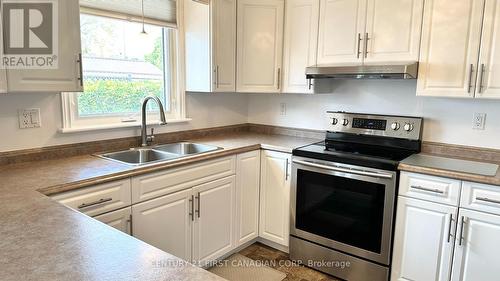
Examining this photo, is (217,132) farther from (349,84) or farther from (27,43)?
(27,43)

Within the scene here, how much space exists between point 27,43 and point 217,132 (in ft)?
5.92

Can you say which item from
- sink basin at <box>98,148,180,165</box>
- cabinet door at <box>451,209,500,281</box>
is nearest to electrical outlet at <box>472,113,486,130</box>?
cabinet door at <box>451,209,500,281</box>

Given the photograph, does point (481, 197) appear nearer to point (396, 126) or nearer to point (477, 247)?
point (477, 247)

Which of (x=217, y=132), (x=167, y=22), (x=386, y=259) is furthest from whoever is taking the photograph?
(x=217, y=132)

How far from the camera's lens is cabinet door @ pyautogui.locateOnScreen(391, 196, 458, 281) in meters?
2.06

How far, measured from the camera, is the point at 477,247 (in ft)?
6.46

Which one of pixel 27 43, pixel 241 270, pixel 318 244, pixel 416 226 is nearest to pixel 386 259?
pixel 416 226

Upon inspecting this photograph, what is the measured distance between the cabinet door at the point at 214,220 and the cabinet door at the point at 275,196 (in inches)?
12.6

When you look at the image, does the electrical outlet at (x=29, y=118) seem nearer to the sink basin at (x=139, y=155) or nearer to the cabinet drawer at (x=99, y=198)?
the sink basin at (x=139, y=155)

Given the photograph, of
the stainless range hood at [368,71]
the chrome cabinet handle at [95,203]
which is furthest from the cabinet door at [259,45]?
the chrome cabinet handle at [95,203]

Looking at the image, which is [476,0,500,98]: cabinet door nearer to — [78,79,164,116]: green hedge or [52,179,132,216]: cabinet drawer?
[52,179,132,216]: cabinet drawer

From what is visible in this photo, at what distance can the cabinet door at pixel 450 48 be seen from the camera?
2.11m

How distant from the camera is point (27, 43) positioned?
5.75 ft

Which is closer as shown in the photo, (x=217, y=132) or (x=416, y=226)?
(x=416, y=226)
